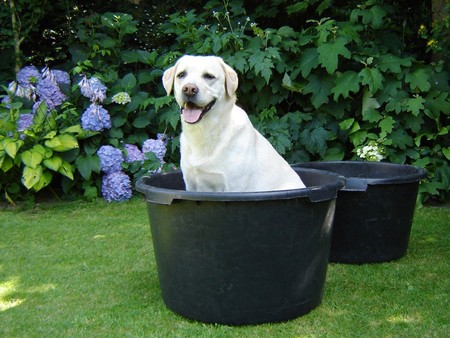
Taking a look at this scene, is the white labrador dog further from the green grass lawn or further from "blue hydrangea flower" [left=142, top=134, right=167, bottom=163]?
"blue hydrangea flower" [left=142, top=134, right=167, bottom=163]

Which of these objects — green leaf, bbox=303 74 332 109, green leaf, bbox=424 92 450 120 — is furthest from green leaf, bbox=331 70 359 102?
green leaf, bbox=424 92 450 120

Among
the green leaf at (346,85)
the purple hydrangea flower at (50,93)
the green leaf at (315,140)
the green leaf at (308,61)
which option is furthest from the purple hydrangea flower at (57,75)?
the green leaf at (346,85)

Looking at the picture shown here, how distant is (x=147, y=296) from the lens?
Answer: 308 cm

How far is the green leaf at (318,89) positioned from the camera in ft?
17.8

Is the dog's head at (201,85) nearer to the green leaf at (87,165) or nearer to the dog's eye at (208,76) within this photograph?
the dog's eye at (208,76)

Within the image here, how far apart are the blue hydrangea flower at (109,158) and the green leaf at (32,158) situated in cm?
58

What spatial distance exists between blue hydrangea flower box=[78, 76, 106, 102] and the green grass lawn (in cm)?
160

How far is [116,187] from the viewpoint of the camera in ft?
18.0

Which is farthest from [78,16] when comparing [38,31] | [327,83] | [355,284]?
[355,284]

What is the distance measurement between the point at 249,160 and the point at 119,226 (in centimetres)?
206

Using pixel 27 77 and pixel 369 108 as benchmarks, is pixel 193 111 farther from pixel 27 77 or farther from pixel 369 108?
pixel 27 77

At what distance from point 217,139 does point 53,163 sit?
9.19 feet

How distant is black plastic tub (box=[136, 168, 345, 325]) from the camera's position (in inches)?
97.4

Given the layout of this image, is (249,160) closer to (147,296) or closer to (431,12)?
(147,296)
